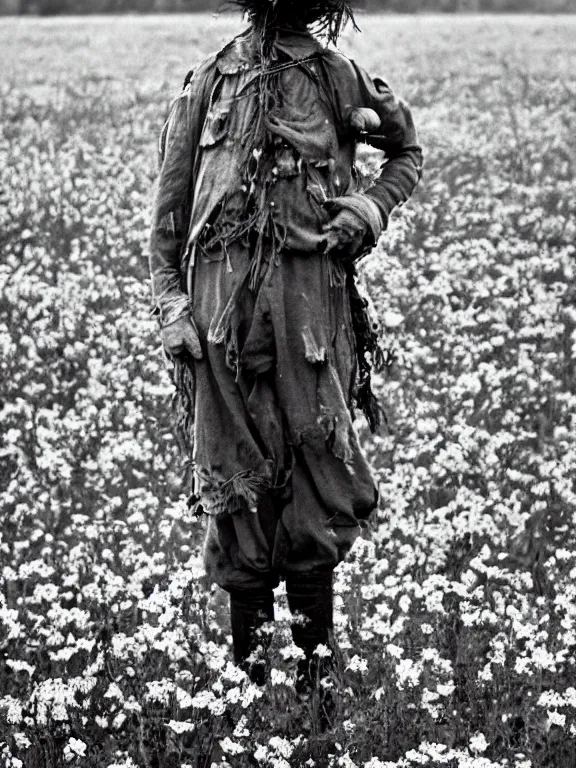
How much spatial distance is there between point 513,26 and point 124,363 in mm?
19284

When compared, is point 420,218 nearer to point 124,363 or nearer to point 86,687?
point 124,363

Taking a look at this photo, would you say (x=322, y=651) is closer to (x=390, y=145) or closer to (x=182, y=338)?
(x=182, y=338)

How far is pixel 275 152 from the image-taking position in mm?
4375

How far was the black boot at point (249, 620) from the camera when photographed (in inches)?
188

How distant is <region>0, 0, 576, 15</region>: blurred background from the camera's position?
3372 cm

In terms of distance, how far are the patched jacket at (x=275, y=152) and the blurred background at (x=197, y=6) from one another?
29616 millimetres

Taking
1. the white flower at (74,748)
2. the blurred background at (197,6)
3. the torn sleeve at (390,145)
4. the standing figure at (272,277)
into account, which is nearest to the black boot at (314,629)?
the standing figure at (272,277)

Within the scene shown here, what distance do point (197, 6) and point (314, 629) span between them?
103ft

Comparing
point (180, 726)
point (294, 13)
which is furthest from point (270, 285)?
point (180, 726)

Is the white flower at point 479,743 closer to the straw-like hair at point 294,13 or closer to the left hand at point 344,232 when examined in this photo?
the left hand at point 344,232

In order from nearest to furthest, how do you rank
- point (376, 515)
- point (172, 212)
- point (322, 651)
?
point (172, 212), point (322, 651), point (376, 515)

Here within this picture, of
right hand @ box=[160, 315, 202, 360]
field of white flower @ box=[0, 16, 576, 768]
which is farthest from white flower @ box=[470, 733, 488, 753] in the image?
right hand @ box=[160, 315, 202, 360]

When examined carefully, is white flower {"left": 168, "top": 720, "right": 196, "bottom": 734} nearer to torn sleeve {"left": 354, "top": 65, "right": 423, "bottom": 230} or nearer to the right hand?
the right hand

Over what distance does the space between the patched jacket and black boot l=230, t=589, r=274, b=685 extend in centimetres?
111
